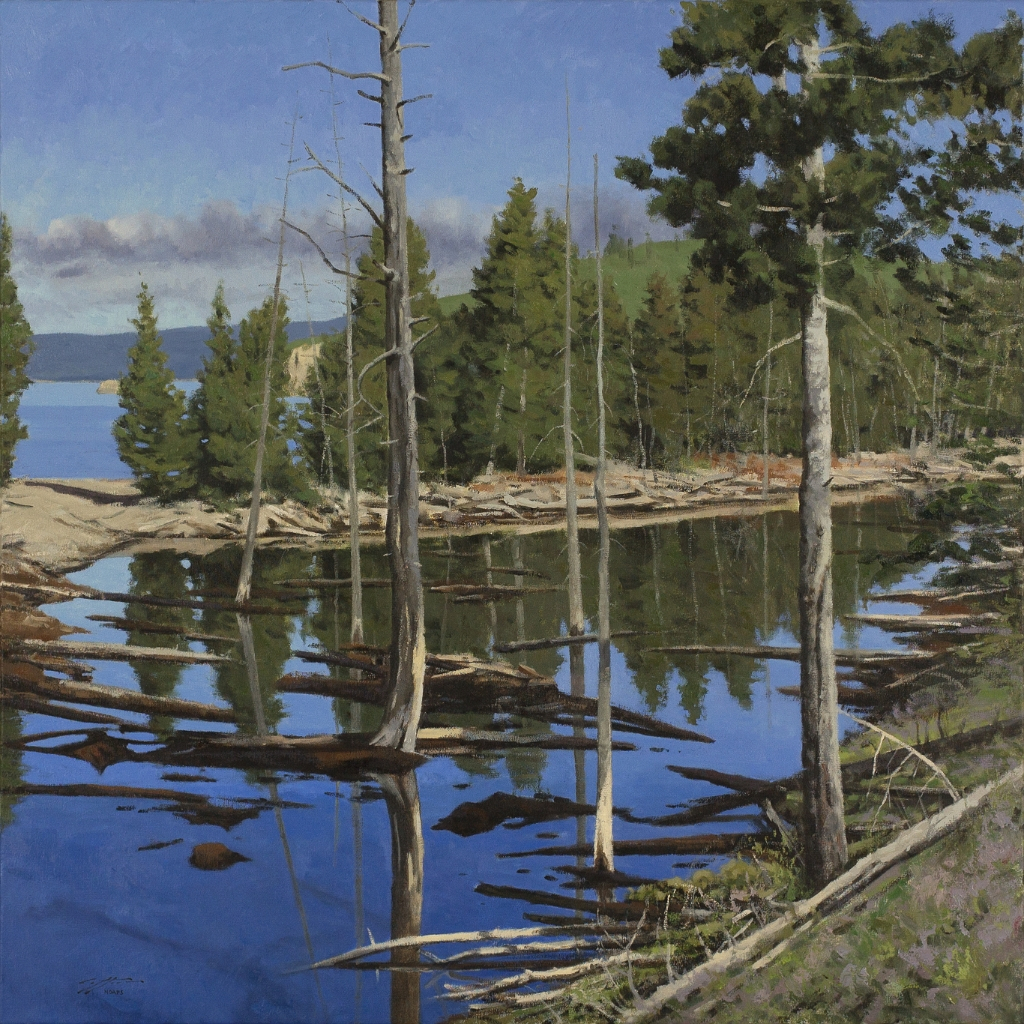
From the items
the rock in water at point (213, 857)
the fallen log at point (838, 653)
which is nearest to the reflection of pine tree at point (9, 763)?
the rock in water at point (213, 857)

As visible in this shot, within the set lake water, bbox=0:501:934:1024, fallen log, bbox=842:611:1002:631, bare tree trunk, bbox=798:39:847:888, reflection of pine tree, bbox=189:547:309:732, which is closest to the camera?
lake water, bbox=0:501:934:1024

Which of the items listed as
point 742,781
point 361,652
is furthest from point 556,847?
point 361,652

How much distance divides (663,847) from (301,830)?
3.64 meters

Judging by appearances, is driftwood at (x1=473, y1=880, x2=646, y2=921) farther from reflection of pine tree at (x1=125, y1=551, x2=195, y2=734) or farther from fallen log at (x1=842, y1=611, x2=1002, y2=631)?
fallen log at (x1=842, y1=611, x2=1002, y2=631)

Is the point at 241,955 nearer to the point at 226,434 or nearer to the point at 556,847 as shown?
the point at 556,847

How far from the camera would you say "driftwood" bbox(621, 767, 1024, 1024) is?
6858 mm

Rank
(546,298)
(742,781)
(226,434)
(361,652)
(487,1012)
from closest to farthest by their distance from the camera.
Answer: (487,1012), (742,781), (361,652), (226,434), (546,298)

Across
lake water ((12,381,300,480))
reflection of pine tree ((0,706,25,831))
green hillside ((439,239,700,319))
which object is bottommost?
reflection of pine tree ((0,706,25,831))

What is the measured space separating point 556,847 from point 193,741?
5.31 metres

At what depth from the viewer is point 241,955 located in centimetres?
820

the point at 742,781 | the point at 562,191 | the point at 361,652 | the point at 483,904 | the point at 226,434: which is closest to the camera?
the point at 483,904

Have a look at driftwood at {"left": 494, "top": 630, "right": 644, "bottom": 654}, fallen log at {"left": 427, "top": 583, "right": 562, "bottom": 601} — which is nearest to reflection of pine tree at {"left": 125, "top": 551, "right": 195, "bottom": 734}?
driftwood at {"left": 494, "top": 630, "right": 644, "bottom": 654}

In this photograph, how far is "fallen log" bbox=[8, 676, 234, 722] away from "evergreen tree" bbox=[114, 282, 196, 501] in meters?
5.20

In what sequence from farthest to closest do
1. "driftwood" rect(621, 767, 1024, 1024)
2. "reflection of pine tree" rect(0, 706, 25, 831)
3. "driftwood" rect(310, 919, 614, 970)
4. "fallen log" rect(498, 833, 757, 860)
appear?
"reflection of pine tree" rect(0, 706, 25, 831), "fallen log" rect(498, 833, 757, 860), "driftwood" rect(310, 919, 614, 970), "driftwood" rect(621, 767, 1024, 1024)
